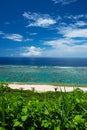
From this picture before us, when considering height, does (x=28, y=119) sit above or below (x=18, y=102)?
below

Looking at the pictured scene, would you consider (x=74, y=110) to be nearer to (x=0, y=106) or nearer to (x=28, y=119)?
(x=28, y=119)

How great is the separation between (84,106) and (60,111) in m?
0.43

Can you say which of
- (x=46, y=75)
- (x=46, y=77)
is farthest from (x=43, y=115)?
(x=46, y=75)

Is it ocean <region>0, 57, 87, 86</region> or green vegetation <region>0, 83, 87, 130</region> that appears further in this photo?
ocean <region>0, 57, 87, 86</region>

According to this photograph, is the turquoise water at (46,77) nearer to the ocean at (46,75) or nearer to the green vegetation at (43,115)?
the ocean at (46,75)

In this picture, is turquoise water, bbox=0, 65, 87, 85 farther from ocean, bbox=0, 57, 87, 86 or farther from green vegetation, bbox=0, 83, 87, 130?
green vegetation, bbox=0, 83, 87, 130

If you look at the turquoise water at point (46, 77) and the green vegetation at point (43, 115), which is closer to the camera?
the green vegetation at point (43, 115)

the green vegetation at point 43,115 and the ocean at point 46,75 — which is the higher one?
the ocean at point 46,75

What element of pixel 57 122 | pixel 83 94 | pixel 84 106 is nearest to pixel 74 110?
pixel 84 106

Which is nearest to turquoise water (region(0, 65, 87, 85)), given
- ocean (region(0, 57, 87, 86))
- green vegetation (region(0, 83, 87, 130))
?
ocean (region(0, 57, 87, 86))

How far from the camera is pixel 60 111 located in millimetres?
3076

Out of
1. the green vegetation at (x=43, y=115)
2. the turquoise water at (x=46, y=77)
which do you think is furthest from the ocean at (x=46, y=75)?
the green vegetation at (x=43, y=115)

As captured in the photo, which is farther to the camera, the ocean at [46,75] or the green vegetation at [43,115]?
the ocean at [46,75]

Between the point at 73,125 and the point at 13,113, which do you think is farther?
the point at 13,113
